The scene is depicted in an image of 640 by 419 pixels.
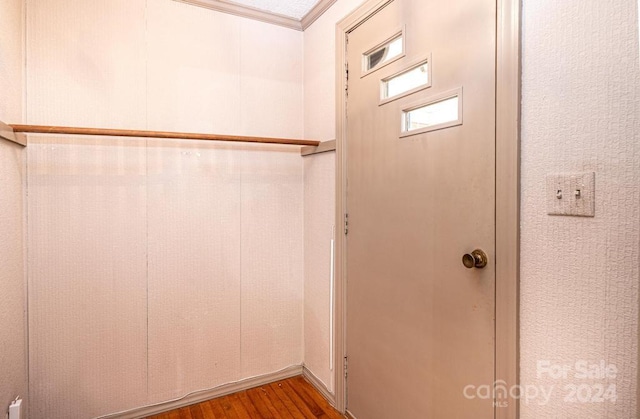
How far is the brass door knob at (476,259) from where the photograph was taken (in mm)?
1131

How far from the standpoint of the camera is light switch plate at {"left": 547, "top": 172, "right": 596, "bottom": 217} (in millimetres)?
879

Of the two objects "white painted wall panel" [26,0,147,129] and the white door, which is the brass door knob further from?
"white painted wall panel" [26,0,147,129]

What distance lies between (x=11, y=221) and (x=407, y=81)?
6.22 feet

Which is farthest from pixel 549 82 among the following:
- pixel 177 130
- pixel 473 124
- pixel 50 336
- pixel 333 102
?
pixel 50 336

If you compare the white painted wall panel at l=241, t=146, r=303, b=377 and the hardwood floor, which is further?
the white painted wall panel at l=241, t=146, r=303, b=377

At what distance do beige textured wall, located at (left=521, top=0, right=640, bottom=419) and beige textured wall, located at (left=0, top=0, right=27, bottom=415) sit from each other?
202 cm

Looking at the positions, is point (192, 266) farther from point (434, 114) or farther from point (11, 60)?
point (434, 114)

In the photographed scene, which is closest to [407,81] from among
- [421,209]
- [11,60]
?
[421,209]

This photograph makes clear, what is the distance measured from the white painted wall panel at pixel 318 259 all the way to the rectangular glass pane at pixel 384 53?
55cm

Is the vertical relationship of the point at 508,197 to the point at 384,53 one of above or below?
below

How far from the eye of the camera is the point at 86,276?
5.83 feet

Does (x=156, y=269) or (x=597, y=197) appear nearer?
(x=597, y=197)

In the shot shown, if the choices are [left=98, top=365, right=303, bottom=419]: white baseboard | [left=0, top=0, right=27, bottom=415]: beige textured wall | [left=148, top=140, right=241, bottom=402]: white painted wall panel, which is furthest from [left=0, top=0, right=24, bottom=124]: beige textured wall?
[left=98, top=365, right=303, bottom=419]: white baseboard

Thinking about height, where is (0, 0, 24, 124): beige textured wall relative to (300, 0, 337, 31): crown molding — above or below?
below
